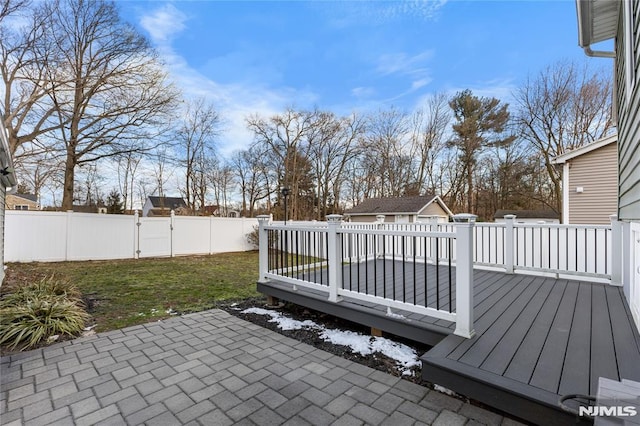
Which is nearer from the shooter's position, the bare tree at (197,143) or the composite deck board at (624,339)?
the composite deck board at (624,339)

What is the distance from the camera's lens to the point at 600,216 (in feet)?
27.6

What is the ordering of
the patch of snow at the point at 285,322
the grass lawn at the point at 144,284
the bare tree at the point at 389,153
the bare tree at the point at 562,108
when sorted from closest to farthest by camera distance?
the patch of snow at the point at 285,322
the grass lawn at the point at 144,284
the bare tree at the point at 562,108
the bare tree at the point at 389,153

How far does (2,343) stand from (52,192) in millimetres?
17150

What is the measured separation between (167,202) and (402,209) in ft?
65.7

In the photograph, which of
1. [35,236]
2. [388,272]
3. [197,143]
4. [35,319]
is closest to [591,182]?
[388,272]

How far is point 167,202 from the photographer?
26.2m

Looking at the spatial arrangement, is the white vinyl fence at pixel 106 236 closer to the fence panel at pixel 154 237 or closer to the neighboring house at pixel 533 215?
the fence panel at pixel 154 237

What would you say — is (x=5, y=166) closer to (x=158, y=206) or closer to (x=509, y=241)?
(x=509, y=241)

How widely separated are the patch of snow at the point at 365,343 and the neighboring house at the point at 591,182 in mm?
8740

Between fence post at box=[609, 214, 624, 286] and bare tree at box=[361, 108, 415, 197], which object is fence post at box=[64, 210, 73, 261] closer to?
fence post at box=[609, 214, 624, 286]

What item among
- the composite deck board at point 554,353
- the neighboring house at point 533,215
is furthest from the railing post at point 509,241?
the neighboring house at point 533,215

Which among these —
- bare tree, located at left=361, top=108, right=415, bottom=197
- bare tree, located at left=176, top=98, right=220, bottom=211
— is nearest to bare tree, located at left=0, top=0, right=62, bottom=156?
bare tree, located at left=176, top=98, right=220, bottom=211

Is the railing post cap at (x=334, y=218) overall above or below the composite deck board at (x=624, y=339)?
above

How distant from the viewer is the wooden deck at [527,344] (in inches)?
69.0
